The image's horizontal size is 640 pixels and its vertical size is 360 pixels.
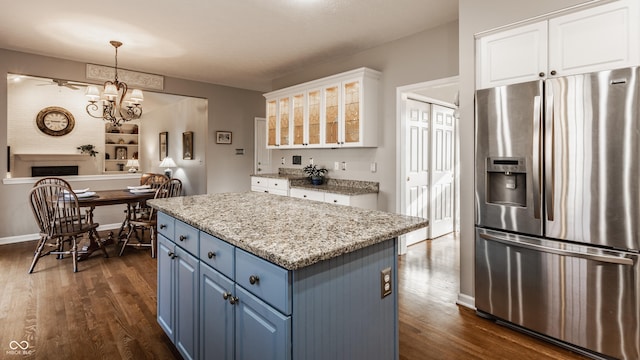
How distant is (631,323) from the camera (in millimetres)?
1885

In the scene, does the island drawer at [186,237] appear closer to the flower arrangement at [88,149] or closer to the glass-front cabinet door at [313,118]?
the glass-front cabinet door at [313,118]

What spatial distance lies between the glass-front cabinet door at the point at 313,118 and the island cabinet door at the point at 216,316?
309cm

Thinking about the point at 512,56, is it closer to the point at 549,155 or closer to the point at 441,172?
the point at 549,155

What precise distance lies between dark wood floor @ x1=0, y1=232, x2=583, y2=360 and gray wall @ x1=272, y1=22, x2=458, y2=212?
1.22m

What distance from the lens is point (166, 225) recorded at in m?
2.10

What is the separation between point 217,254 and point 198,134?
5538mm

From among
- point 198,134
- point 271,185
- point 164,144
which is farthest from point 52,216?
point 164,144

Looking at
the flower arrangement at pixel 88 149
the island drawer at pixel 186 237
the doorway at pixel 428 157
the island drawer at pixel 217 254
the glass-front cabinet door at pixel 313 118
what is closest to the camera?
the island drawer at pixel 217 254

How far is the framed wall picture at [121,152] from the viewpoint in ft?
A: 29.0

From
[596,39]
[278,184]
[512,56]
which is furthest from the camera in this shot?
[278,184]

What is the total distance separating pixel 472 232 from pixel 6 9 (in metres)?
4.65

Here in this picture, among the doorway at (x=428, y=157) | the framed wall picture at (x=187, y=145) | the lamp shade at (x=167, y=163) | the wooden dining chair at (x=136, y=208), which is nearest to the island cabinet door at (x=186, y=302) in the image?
the doorway at (x=428, y=157)

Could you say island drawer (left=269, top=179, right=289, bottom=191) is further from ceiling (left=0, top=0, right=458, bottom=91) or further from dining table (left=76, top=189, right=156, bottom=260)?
ceiling (left=0, top=0, right=458, bottom=91)

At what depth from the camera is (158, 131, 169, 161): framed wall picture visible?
315 inches
